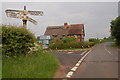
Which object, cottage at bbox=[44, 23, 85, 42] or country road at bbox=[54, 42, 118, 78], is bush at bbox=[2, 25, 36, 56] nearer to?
country road at bbox=[54, 42, 118, 78]

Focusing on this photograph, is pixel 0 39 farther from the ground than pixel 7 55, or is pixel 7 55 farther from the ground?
pixel 0 39

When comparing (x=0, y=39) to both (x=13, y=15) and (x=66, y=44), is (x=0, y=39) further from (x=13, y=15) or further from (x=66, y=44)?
(x=66, y=44)

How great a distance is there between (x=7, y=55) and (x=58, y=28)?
4123 cm

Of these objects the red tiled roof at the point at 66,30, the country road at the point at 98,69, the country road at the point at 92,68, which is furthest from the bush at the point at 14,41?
the red tiled roof at the point at 66,30

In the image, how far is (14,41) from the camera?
535 centimetres

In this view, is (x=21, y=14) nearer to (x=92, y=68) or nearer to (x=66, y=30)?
(x=92, y=68)

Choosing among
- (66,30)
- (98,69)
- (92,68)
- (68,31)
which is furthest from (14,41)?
(66,30)

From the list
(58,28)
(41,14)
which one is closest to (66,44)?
(41,14)

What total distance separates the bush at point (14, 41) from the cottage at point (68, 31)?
113 feet

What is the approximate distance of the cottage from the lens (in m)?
40.5

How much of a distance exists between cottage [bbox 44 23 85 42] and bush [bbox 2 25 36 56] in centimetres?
3457

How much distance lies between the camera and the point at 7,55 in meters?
5.36

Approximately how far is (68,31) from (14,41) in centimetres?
3802

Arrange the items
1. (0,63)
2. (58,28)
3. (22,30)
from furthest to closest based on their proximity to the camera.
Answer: (58,28)
(22,30)
(0,63)
